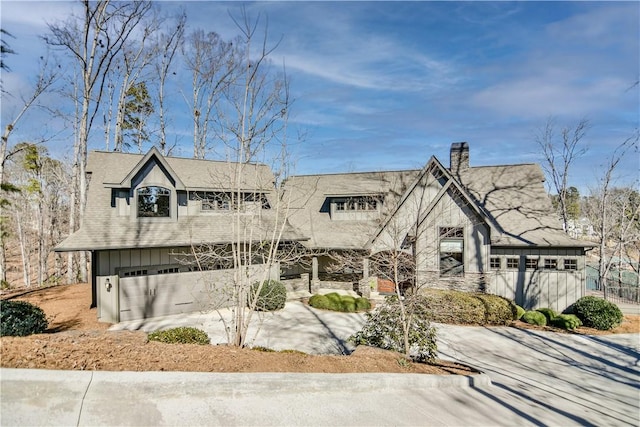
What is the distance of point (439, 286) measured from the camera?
698 inches

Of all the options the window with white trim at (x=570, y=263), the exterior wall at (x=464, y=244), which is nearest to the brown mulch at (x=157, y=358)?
the exterior wall at (x=464, y=244)

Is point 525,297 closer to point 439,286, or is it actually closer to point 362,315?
point 439,286

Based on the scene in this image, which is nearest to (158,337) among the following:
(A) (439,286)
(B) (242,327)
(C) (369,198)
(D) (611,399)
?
(B) (242,327)

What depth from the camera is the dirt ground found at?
5266 mm

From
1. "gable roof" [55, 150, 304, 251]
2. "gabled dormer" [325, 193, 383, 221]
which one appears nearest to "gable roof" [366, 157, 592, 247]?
"gabled dormer" [325, 193, 383, 221]

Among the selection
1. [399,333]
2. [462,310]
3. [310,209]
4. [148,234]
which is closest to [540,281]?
[462,310]

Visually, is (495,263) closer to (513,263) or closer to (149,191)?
(513,263)

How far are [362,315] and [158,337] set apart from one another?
377 inches

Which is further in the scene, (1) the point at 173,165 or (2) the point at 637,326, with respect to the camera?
(1) the point at 173,165

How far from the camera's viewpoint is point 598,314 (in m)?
14.8

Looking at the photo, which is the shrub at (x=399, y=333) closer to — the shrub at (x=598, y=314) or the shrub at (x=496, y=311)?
the shrub at (x=496, y=311)

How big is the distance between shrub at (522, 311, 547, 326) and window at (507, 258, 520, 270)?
102 inches

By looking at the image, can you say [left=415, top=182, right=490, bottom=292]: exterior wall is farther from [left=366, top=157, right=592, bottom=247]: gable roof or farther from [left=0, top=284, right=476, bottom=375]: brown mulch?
[left=0, top=284, right=476, bottom=375]: brown mulch

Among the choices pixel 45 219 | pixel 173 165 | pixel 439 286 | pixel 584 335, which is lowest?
pixel 584 335
